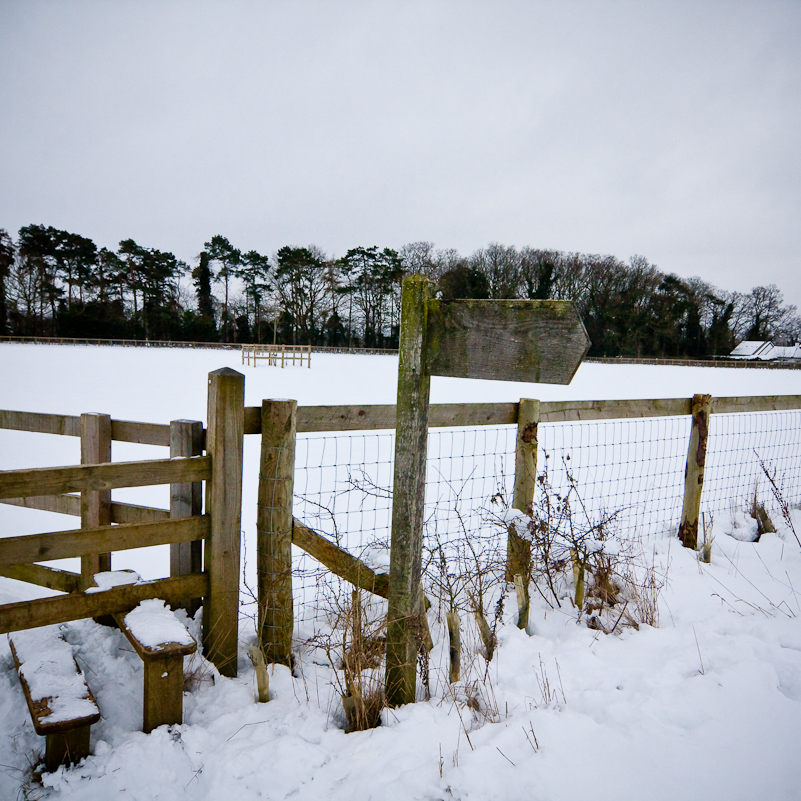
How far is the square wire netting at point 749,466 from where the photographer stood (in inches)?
217

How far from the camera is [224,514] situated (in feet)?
8.42

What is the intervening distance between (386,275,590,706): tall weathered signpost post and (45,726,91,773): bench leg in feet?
3.97

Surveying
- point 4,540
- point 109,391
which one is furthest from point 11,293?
point 4,540

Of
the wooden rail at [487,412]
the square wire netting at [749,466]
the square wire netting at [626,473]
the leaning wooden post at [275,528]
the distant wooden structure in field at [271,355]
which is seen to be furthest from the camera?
the distant wooden structure in field at [271,355]

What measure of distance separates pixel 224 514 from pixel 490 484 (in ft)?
16.3

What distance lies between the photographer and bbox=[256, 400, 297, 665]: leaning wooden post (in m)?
2.60

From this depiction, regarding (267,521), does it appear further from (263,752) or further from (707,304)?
(707,304)

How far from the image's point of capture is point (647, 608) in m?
3.12

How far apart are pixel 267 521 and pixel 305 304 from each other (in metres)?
60.4

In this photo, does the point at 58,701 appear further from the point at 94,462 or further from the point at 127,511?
the point at 94,462

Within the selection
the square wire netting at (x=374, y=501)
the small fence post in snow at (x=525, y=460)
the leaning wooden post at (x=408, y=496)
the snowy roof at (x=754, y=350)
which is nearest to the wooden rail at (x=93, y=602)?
the square wire netting at (x=374, y=501)

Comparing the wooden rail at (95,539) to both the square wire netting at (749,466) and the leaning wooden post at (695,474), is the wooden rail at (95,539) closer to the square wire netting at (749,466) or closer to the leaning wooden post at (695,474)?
the leaning wooden post at (695,474)

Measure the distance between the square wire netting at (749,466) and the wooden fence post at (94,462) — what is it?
4.67 m

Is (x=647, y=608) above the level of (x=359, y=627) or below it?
below
